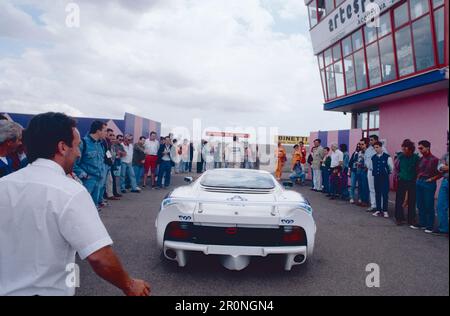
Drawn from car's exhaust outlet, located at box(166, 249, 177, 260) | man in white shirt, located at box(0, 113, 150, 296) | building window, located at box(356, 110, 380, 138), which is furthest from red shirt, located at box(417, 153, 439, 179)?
building window, located at box(356, 110, 380, 138)

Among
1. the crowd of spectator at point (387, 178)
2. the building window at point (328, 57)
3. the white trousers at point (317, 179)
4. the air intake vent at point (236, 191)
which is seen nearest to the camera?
the air intake vent at point (236, 191)

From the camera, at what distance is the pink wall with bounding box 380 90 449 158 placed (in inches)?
447

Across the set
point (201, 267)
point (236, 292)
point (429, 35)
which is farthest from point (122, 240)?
point (429, 35)

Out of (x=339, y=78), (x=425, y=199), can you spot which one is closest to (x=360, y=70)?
(x=339, y=78)

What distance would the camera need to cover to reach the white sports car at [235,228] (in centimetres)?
345

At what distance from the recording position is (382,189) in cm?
786

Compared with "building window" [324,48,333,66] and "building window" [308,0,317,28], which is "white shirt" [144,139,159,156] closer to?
"building window" [324,48,333,66]

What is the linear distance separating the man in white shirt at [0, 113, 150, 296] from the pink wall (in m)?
11.2

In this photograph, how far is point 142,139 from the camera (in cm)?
1143

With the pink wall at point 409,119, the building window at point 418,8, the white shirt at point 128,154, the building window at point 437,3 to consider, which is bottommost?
the white shirt at point 128,154

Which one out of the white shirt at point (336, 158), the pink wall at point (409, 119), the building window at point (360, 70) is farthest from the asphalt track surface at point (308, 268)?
the building window at point (360, 70)

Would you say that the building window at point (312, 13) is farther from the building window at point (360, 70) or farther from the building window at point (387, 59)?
the building window at point (387, 59)

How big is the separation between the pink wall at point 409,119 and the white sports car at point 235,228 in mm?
8704
